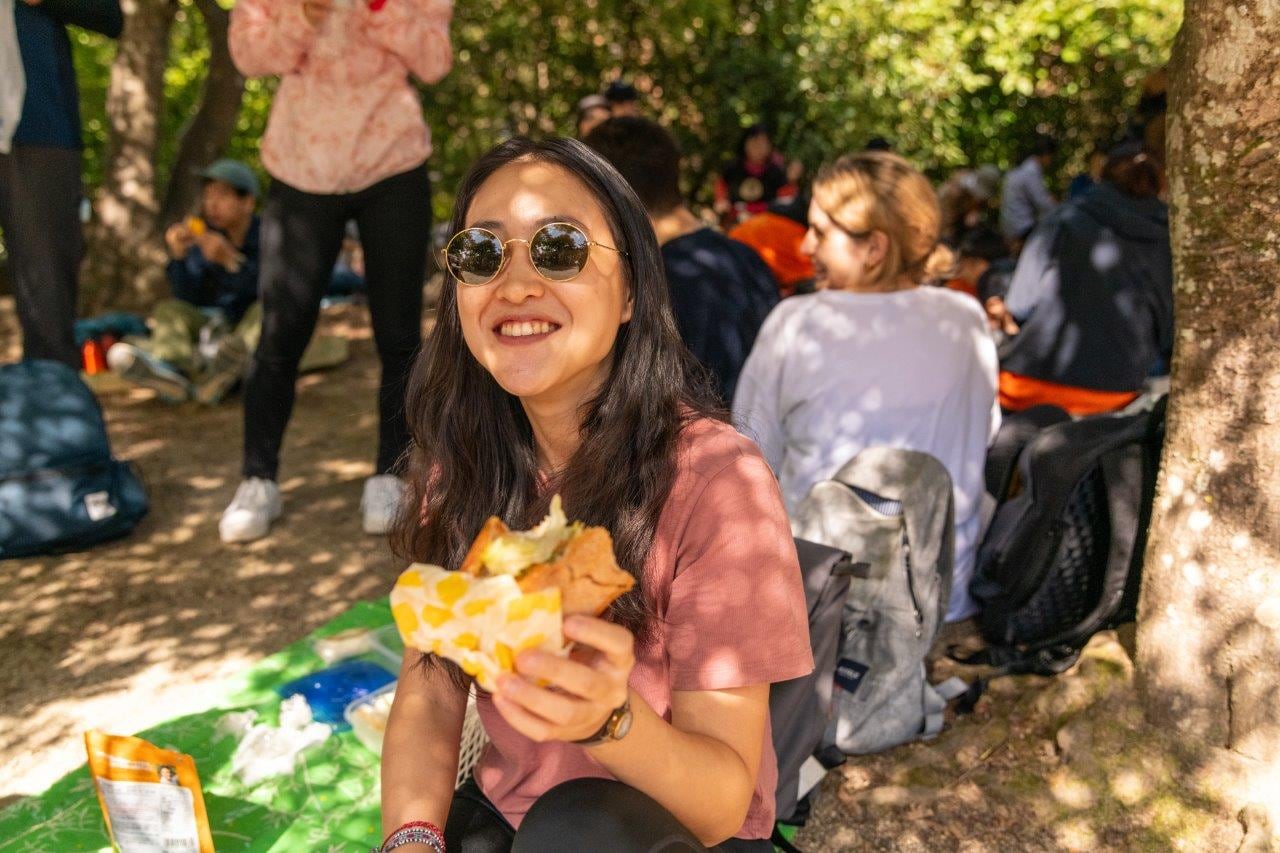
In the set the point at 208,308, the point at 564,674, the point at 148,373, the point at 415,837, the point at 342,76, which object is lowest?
the point at 148,373

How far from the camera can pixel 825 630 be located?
237cm

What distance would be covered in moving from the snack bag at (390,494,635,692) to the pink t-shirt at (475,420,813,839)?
0.27 metres

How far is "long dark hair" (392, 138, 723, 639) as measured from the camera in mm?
1743

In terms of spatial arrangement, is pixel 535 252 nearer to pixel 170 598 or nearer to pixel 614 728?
pixel 614 728

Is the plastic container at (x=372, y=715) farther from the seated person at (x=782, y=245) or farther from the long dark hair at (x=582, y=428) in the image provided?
the seated person at (x=782, y=245)

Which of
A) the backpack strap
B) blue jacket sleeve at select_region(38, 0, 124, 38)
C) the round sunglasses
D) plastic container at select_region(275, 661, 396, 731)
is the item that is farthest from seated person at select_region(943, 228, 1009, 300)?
the round sunglasses

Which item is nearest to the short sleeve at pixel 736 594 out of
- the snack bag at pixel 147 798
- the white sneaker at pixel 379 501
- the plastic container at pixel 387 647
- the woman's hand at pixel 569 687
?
the woman's hand at pixel 569 687

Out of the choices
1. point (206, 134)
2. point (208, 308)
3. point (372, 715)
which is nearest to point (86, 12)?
point (208, 308)

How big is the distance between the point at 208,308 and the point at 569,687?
6113mm

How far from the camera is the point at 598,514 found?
1.75m

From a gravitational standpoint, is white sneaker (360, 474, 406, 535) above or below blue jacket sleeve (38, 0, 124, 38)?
below

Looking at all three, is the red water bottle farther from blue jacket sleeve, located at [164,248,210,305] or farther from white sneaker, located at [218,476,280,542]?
white sneaker, located at [218,476,280,542]

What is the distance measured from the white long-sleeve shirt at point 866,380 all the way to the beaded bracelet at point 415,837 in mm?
1556

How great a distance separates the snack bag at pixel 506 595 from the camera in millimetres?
1289
